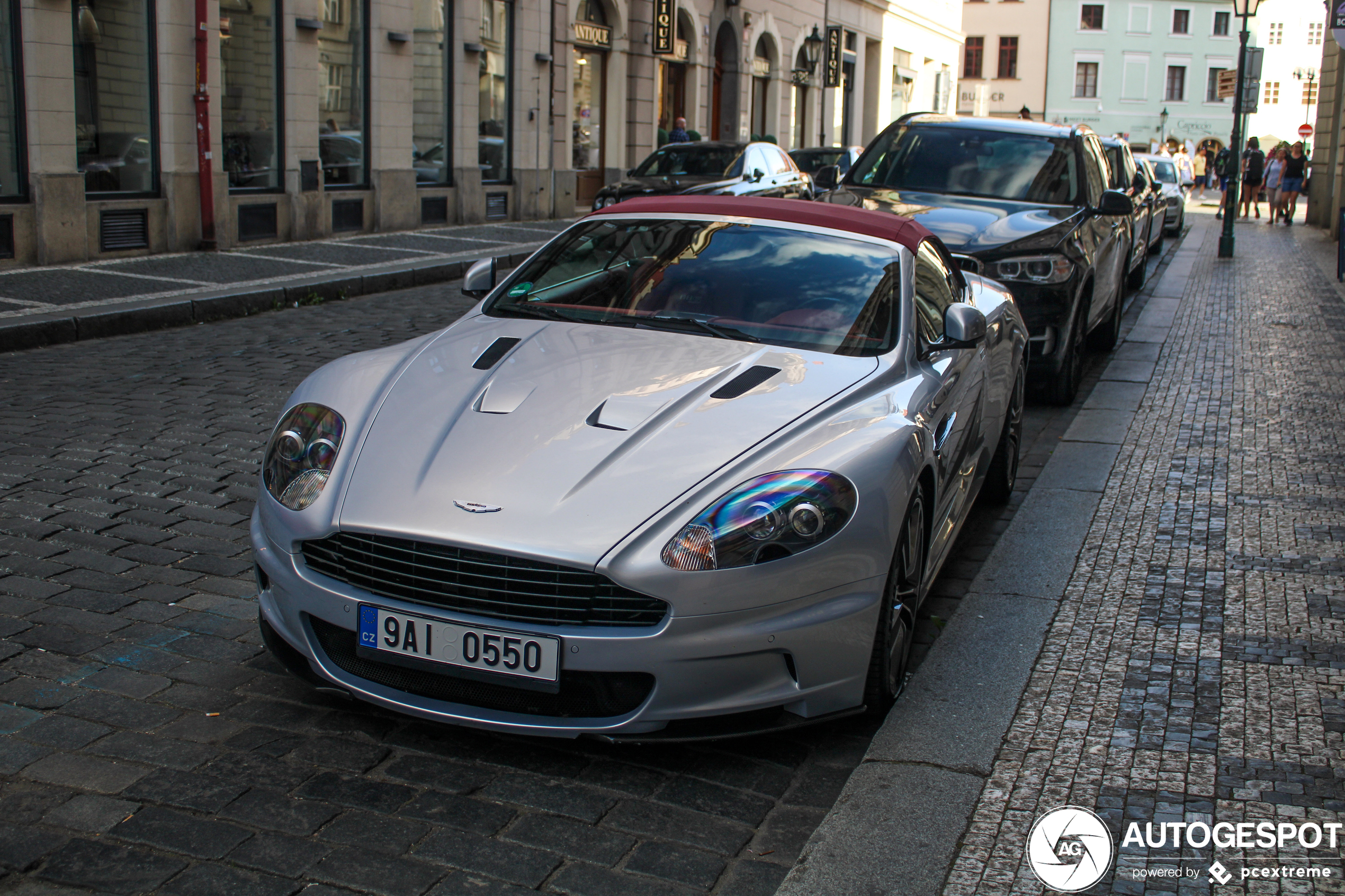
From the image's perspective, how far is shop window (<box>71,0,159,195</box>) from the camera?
45.0ft

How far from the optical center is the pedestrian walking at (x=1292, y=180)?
2806 cm

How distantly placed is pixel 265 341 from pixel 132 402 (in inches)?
96.5

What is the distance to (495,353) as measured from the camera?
4.02 m

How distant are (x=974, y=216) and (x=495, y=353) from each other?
532cm

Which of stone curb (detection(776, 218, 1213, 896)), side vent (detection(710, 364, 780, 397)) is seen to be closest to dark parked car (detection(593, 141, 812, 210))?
stone curb (detection(776, 218, 1213, 896))

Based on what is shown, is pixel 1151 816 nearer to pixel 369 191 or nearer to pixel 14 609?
pixel 14 609

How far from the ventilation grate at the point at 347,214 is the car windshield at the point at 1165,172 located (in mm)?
16490

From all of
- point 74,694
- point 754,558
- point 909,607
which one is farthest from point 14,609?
point 909,607

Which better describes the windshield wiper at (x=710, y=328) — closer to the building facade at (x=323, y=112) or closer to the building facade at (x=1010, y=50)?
the building facade at (x=323, y=112)

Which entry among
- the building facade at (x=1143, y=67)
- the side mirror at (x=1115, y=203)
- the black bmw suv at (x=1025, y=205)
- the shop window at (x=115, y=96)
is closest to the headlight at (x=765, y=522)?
the black bmw suv at (x=1025, y=205)

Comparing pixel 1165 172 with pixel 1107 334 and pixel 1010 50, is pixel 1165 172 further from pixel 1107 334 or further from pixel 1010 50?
pixel 1010 50

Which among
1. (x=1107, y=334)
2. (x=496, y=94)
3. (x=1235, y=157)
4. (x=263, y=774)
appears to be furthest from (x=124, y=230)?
(x=1235, y=157)

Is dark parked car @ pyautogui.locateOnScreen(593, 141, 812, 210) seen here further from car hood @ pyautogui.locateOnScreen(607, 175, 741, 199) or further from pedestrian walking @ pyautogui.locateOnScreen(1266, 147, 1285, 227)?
pedestrian walking @ pyautogui.locateOnScreen(1266, 147, 1285, 227)

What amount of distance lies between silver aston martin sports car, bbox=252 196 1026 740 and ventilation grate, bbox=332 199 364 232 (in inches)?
567
